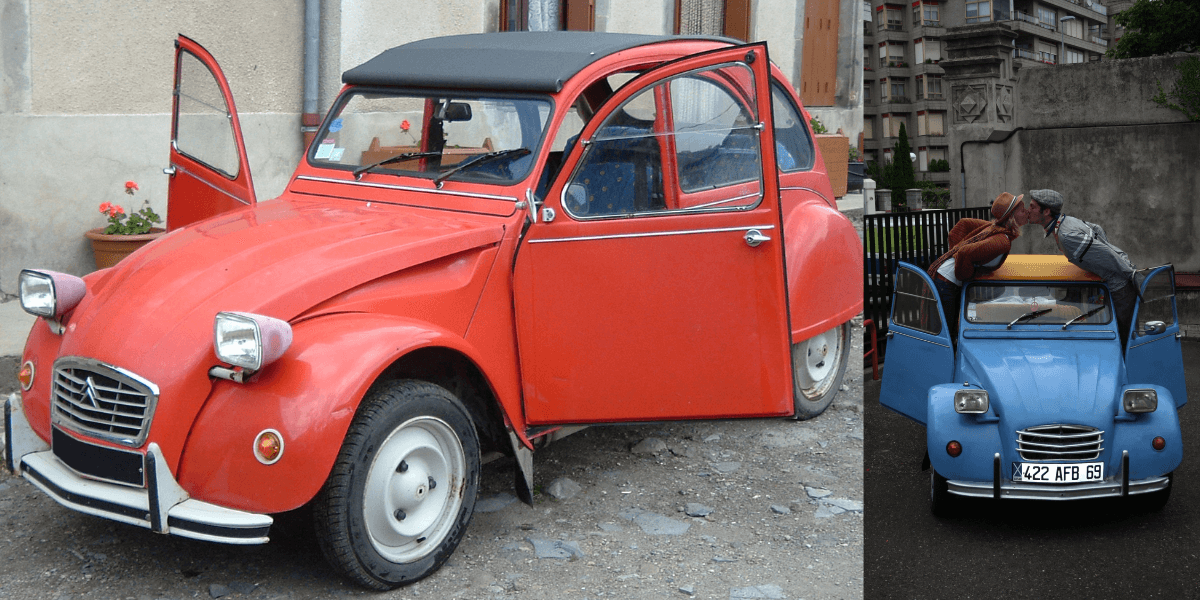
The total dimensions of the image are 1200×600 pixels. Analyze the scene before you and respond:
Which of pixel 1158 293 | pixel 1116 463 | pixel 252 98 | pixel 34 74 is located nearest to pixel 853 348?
pixel 1158 293

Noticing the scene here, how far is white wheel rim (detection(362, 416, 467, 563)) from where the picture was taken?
12.0ft

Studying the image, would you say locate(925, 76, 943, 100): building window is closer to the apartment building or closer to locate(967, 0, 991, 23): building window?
the apartment building

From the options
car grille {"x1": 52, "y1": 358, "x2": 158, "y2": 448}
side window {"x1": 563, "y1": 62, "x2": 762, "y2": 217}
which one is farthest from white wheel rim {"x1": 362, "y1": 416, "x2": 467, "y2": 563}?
side window {"x1": 563, "y1": 62, "x2": 762, "y2": 217}

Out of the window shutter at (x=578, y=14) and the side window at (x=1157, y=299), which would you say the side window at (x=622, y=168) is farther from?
the window shutter at (x=578, y=14)

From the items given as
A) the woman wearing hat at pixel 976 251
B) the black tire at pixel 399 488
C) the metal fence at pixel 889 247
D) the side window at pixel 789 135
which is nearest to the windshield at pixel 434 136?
the black tire at pixel 399 488

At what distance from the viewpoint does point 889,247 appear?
980cm

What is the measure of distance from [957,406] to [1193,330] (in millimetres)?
8462

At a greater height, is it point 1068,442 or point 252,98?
point 252,98

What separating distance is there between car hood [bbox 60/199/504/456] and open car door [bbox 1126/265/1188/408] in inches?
Answer: 148

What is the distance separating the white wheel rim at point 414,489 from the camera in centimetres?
367

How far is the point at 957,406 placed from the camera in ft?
17.2

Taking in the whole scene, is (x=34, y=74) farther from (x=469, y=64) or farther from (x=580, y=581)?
(x=580, y=581)

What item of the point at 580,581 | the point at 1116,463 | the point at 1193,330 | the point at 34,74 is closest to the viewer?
the point at 580,581

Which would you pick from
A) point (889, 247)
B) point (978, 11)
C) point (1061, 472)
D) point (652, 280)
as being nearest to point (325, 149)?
point (652, 280)
